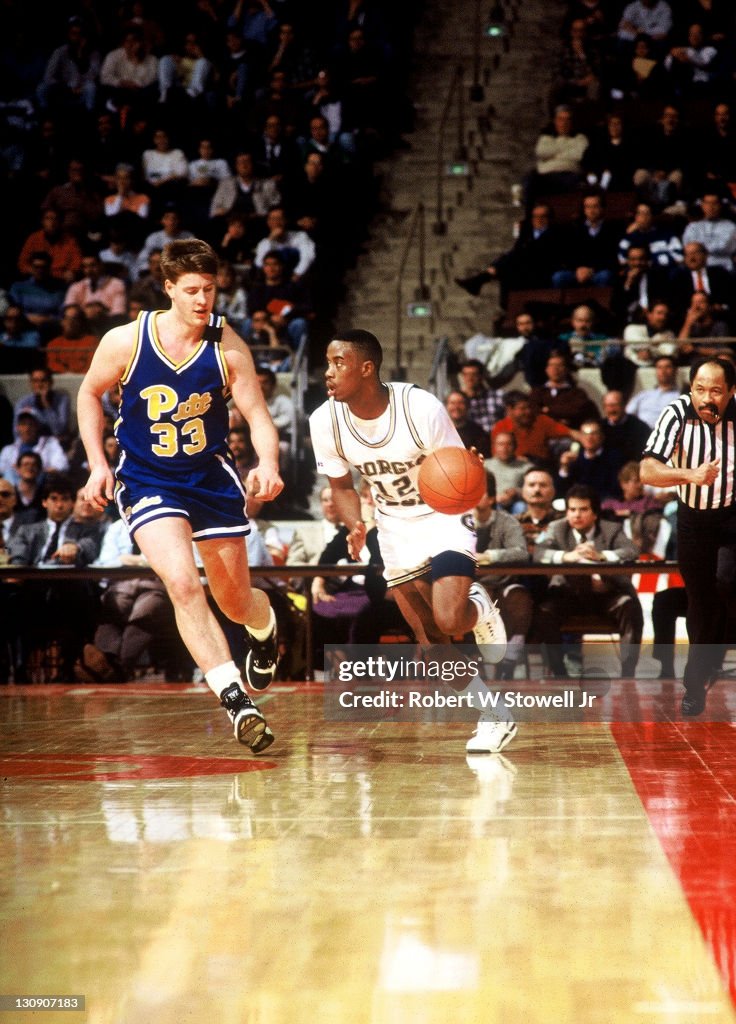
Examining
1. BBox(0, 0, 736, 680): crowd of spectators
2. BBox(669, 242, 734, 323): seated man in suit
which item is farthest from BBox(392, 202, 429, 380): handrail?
BBox(669, 242, 734, 323): seated man in suit

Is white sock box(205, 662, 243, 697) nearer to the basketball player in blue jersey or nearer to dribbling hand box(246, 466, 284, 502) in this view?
the basketball player in blue jersey

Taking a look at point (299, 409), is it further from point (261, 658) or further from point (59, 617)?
point (261, 658)

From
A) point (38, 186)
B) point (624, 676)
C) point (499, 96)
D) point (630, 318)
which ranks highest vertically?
point (499, 96)

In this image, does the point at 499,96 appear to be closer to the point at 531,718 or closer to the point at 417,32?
the point at 417,32

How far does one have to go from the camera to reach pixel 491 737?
4.93 meters

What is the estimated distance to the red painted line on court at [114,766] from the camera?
15.1 ft

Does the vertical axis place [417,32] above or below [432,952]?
above

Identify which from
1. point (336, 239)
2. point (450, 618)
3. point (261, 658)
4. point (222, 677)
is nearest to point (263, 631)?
point (261, 658)

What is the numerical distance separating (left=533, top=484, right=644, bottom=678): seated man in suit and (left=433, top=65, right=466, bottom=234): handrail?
555cm

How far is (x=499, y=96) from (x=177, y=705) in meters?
9.26

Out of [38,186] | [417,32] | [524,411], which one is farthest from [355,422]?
[417,32]

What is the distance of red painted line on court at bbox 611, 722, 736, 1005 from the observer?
281 centimetres

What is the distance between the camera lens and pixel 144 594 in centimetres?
779

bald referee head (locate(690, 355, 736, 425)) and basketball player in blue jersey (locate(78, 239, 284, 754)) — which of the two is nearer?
basketball player in blue jersey (locate(78, 239, 284, 754))
